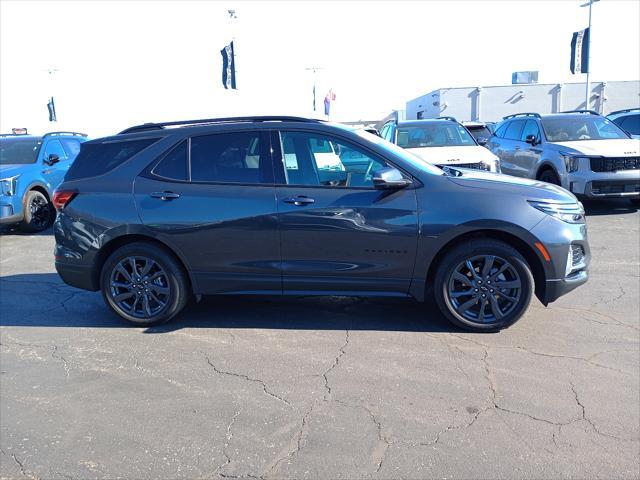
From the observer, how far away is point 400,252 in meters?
4.59

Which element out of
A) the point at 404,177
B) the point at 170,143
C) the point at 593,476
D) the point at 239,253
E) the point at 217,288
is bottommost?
the point at 593,476

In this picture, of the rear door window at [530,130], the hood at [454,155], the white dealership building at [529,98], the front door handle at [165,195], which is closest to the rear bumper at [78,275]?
the front door handle at [165,195]

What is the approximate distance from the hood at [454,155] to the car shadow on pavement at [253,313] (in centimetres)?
431

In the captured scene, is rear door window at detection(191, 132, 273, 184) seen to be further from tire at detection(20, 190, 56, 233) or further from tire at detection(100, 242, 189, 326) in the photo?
tire at detection(20, 190, 56, 233)

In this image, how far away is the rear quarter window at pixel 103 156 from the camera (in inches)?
199

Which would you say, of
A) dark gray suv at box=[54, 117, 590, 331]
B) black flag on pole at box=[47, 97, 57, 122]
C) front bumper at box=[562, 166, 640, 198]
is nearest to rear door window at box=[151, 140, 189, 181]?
dark gray suv at box=[54, 117, 590, 331]

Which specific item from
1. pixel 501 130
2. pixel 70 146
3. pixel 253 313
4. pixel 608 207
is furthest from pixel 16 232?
pixel 608 207

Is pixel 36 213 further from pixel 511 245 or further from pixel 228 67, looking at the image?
pixel 228 67

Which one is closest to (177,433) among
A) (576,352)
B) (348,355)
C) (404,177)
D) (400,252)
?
(348,355)

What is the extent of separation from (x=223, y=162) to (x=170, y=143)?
0.53m

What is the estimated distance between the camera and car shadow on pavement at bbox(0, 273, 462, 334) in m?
5.00

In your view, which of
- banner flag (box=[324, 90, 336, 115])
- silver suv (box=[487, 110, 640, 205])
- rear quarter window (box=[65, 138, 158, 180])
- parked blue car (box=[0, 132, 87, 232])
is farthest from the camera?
banner flag (box=[324, 90, 336, 115])

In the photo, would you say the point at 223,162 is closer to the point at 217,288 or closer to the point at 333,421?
the point at 217,288

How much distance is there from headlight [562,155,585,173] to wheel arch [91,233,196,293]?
8045 mm
